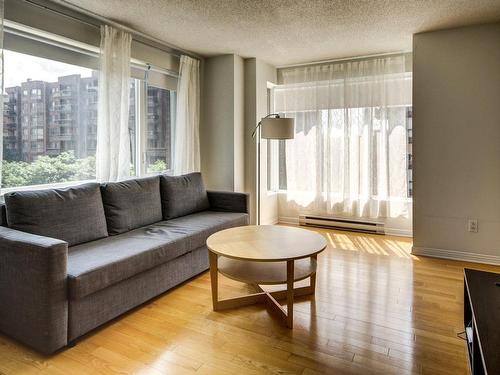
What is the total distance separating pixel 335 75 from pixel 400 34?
3.59ft

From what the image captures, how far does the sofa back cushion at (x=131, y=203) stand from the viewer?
9.27ft

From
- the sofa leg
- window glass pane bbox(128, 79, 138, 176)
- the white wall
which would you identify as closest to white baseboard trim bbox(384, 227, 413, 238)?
the white wall

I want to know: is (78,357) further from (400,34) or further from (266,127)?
(400,34)

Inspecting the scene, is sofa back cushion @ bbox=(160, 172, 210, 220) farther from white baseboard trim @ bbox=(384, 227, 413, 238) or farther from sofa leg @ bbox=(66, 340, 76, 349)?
white baseboard trim @ bbox=(384, 227, 413, 238)

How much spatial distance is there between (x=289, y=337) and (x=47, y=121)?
2.54m

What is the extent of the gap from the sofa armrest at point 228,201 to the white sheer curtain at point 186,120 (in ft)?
1.68

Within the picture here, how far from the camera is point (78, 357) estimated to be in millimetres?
1856

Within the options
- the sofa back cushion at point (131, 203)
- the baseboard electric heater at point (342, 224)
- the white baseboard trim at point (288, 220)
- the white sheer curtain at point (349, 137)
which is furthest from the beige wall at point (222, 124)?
the sofa back cushion at point (131, 203)

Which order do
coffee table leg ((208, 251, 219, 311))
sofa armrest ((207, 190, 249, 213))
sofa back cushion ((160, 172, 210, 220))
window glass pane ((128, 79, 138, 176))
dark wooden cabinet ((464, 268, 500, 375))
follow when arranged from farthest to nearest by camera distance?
1. sofa armrest ((207, 190, 249, 213))
2. window glass pane ((128, 79, 138, 176))
3. sofa back cushion ((160, 172, 210, 220))
4. coffee table leg ((208, 251, 219, 311))
5. dark wooden cabinet ((464, 268, 500, 375))

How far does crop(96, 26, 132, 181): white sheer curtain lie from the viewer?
3080 millimetres

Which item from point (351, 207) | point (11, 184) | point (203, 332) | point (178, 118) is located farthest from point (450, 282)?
point (11, 184)

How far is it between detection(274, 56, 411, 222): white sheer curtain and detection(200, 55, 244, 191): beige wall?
2.75 ft

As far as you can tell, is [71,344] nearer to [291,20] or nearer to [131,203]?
[131,203]

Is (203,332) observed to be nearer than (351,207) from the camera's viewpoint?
Yes
